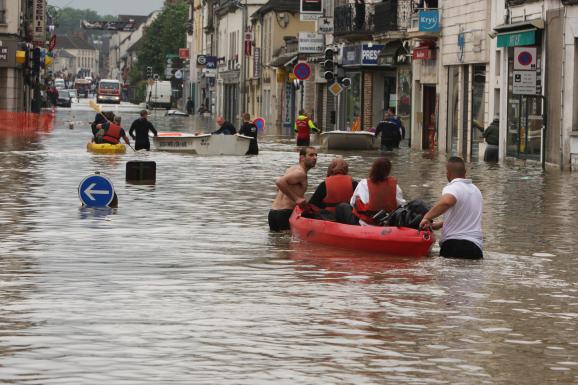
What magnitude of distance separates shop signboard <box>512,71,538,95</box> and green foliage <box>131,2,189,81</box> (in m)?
125

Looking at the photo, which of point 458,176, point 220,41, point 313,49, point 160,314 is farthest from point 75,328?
point 220,41

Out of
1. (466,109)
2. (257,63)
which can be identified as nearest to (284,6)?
(257,63)

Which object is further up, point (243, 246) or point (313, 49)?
point (313, 49)

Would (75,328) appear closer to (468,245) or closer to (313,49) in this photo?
(468,245)

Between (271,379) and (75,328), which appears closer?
(271,379)

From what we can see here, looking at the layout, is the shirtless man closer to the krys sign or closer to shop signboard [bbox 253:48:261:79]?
the krys sign

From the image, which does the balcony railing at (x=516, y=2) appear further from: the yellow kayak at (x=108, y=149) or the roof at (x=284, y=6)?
the roof at (x=284, y=6)

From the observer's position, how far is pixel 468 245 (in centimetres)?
1598

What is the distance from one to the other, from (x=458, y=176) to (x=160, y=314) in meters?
5.12

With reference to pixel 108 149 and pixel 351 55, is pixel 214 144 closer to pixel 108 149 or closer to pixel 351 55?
pixel 108 149

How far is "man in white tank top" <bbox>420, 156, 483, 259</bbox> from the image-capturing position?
15.6m

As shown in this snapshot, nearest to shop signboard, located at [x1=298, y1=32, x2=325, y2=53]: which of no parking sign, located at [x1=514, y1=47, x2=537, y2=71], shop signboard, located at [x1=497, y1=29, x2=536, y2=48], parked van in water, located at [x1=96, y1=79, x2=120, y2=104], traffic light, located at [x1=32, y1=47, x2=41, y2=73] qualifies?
traffic light, located at [x1=32, y1=47, x2=41, y2=73]

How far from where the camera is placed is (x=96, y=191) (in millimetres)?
22766

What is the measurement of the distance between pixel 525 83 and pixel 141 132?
1149 centimetres
